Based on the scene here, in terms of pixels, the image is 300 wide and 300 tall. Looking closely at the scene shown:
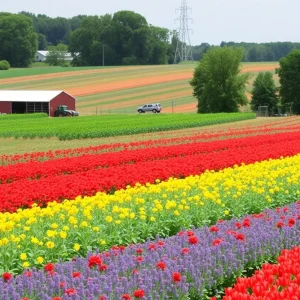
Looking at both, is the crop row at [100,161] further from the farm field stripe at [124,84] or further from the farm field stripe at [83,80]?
the farm field stripe at [83,80]

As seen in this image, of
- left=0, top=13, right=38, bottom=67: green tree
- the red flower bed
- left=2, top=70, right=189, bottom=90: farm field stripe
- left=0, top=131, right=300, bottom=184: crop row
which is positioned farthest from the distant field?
the red flower bed

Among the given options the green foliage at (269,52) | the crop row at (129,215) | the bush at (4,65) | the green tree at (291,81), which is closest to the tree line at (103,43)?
the bush at (4,65)

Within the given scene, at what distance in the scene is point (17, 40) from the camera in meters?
149

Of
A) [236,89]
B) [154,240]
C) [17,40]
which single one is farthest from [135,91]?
[154,240]

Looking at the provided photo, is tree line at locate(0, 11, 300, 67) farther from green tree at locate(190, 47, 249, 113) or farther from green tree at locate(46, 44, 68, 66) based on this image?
green tree at locate(190, 47, 249, 113)

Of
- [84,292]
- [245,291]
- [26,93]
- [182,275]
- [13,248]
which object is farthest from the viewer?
[26,93]

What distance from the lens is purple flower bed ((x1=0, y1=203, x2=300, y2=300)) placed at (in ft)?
24.1

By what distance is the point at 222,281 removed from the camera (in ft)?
28.4

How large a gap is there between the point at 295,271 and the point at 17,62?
152 m

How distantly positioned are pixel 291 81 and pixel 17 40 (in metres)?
78.1

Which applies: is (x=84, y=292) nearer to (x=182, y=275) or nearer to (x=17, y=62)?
(x=182, y=275)

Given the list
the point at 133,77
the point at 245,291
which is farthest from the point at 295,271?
the point at 133,77

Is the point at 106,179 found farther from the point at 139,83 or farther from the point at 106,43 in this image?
the point at 106,43

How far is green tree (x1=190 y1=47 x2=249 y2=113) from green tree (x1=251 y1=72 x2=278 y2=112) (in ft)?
5.21
